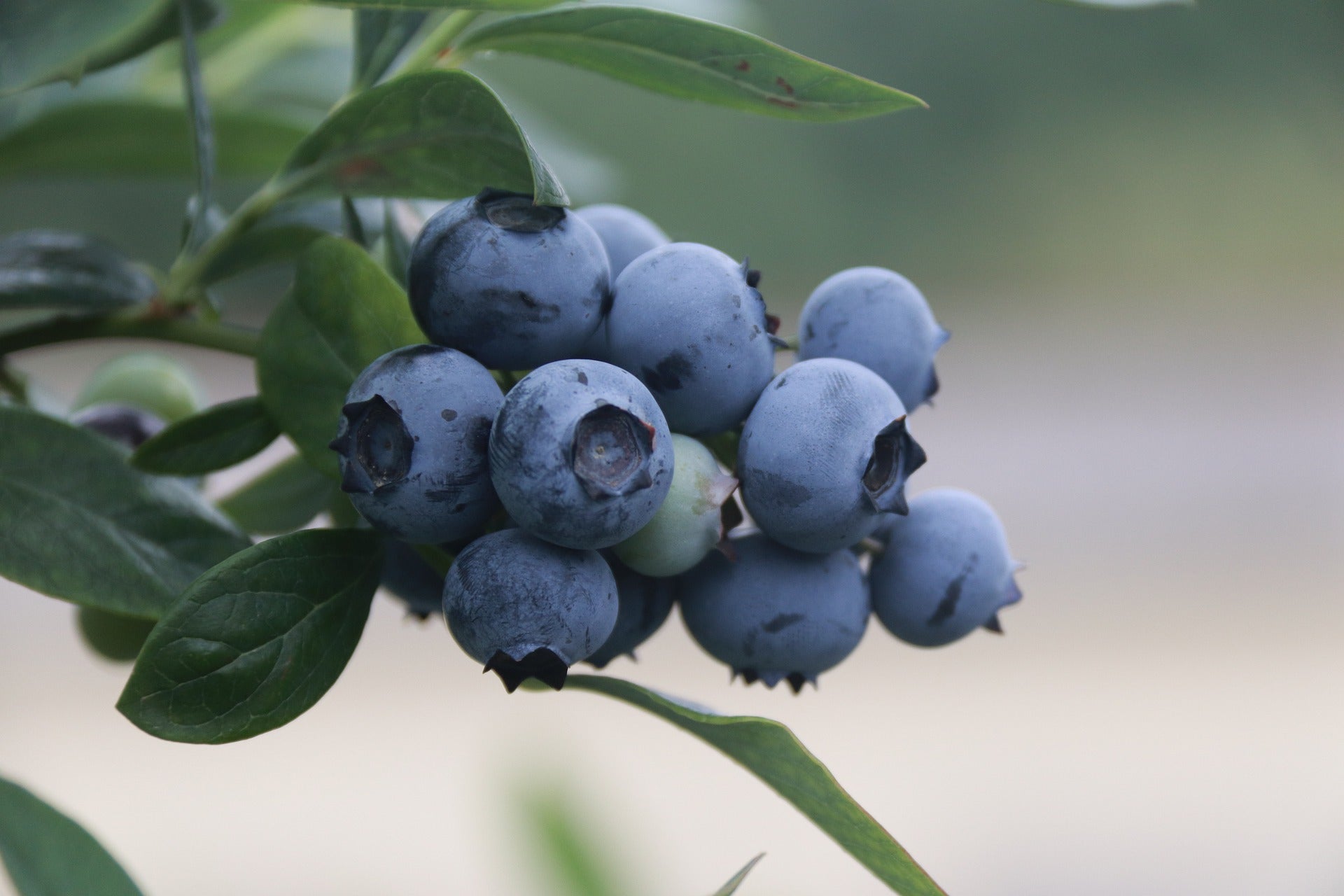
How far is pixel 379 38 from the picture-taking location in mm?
500

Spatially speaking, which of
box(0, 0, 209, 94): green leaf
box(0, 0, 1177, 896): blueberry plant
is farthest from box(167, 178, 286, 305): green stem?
box(0, 0, 209, 94): green leaf

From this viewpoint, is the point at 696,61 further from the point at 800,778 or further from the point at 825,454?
the point at 800,778

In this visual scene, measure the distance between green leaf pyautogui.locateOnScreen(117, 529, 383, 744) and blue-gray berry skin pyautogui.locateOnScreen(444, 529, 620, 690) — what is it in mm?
54

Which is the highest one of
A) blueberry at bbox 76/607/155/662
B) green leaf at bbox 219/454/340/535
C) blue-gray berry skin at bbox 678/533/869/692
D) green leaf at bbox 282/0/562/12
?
green leaf at bbox 282/0/562/12

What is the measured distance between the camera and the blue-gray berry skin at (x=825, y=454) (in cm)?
38

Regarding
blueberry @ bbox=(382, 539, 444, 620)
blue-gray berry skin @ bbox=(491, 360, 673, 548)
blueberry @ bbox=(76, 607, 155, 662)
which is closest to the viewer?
blue-gray berry skin @ bbox=(491, 360, 673, 548)

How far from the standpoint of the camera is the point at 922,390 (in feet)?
1.55

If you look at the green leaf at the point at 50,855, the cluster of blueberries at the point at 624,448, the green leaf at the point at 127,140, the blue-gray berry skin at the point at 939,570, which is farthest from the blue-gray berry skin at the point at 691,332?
the green leaf at the point at 127,140

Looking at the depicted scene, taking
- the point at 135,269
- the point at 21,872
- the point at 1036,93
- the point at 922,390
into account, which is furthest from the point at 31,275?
the point at 1036,93

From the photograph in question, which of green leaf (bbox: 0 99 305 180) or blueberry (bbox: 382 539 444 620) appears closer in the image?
blueberry (bbox: 382 539 444 620)

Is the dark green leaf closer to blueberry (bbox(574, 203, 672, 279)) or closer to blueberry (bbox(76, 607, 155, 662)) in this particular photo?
blueberry (bbox(574, 203, 672, 279))

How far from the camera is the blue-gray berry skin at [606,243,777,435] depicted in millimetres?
381

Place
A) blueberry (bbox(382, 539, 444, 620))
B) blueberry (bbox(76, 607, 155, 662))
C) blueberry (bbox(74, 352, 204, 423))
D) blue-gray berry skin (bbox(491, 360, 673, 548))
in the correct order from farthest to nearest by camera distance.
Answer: blueberry (bbox(74, 352, 204, 423)), blueberry (bbox(76, 607, 155, 662)), blueberry (bbox(382, 539, 444, 620)), blue-gray berry skin (bbox(491, 360, 673, 548))

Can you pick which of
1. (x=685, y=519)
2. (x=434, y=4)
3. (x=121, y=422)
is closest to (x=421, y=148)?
(x=434, y=4)
